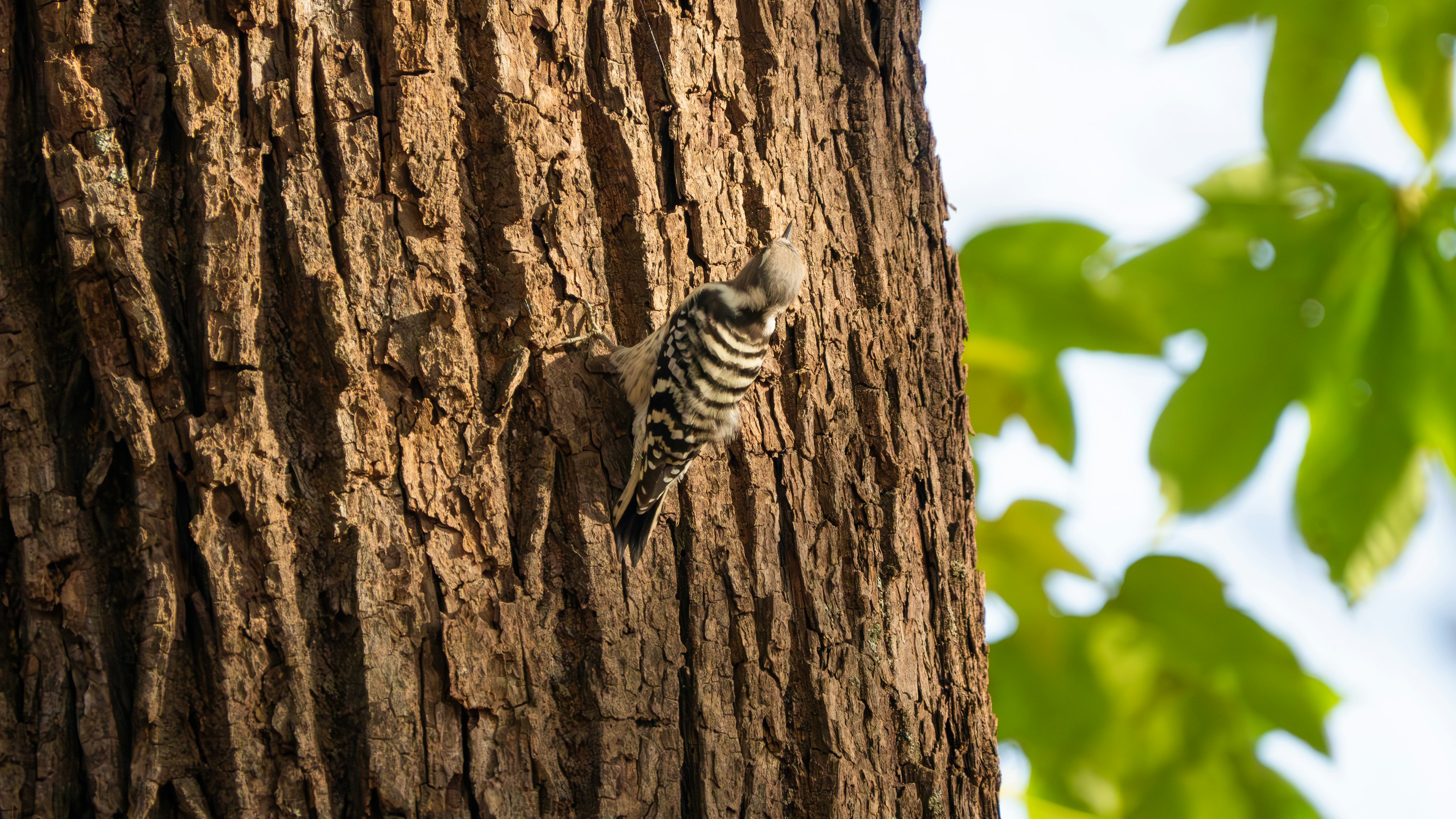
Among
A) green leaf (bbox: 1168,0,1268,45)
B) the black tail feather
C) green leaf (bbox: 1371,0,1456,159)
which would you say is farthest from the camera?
green leaf (bbox: 1168,0,1268,45)

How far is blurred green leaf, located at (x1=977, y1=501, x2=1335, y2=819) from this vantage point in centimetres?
262

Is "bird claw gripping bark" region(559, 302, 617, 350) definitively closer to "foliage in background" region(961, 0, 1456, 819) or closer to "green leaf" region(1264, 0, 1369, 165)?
"foliage in background" region(961, 0, 1456, 819)

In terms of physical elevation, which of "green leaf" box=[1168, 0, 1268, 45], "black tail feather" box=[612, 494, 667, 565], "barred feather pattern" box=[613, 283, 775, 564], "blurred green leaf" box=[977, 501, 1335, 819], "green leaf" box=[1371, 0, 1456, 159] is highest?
"green leaf" box=[1168, 0, 1268, 45]

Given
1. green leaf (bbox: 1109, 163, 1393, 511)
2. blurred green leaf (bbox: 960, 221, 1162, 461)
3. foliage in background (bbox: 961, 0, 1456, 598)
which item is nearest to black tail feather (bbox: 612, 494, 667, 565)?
blurred green leaf (bbox: 960, 221, 1162, 461)

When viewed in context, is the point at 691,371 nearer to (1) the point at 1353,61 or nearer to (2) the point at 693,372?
(2) the point at 693,372

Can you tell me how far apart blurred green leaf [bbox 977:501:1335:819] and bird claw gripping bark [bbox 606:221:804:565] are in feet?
3.64

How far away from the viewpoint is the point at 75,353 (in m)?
1.51

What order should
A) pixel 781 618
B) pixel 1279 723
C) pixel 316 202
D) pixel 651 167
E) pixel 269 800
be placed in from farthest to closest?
pixel 1279 723, pixel 651 167, pixel 781 618, pixel 316 202, pixel 269 800

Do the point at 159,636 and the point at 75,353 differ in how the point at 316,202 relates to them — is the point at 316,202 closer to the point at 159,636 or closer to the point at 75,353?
the point at 75,353

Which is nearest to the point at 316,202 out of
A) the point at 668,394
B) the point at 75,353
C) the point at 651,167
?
the point at 75,353

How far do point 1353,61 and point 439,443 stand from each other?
8.00 feet

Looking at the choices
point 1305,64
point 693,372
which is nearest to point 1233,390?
point 1305,64

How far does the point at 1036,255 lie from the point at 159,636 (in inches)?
94.4

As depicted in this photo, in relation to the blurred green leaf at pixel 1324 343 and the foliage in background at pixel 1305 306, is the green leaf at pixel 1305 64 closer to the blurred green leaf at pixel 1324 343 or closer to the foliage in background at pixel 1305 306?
the foliage in background at pixel 1305 306
